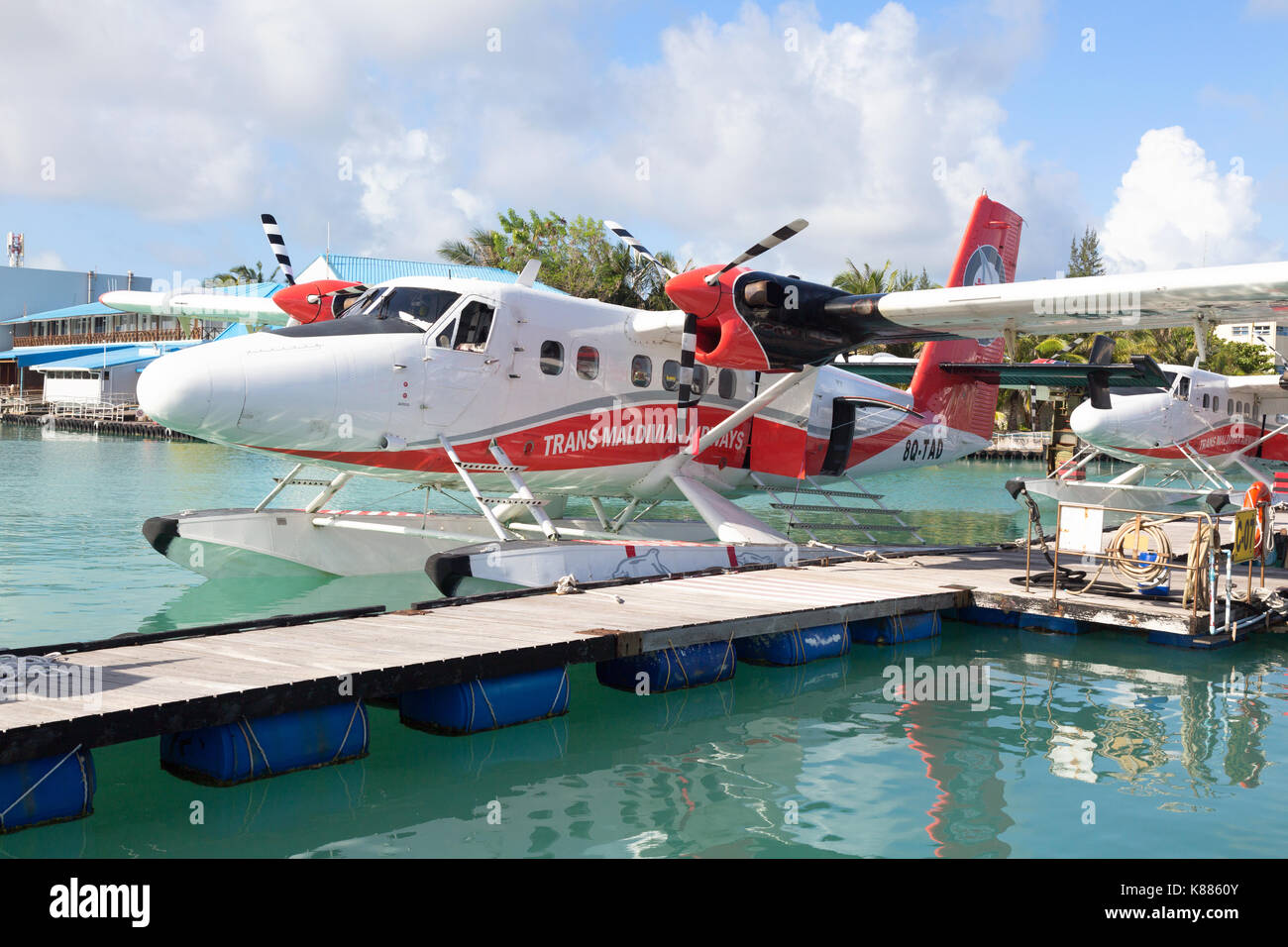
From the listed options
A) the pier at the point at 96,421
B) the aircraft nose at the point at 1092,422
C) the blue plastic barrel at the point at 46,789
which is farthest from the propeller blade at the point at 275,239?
the pier at the point at 96,421

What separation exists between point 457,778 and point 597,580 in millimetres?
4221

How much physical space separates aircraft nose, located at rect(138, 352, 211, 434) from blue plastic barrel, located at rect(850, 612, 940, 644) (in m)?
6.40

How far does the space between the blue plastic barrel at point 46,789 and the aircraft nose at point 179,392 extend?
4.44m

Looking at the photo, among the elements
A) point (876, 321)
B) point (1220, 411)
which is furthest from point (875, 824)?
point (1220, 411)

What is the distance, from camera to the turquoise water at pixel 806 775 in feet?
17.8

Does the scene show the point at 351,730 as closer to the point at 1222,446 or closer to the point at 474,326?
the point at 474,326

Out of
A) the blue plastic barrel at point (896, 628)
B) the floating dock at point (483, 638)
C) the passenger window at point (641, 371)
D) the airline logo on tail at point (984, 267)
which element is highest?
the airline logo on tail at point (984, 267)

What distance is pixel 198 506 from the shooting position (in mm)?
20594

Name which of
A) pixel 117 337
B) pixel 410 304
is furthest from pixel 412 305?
pixel 117 337

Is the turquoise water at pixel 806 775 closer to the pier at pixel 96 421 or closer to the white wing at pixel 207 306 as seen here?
the white wing at pixel 207 306

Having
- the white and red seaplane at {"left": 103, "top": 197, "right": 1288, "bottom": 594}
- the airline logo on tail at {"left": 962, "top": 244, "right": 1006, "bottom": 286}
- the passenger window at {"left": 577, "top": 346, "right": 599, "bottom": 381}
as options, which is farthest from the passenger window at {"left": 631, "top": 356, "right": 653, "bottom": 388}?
the airline logo on tail at {"left": 962, "top": 244, "right": 1006, "bottom": 286}

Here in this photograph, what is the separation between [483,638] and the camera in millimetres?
7438

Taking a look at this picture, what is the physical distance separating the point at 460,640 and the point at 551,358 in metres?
4.86

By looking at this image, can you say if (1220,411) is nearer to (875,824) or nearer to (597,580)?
(597,580)
